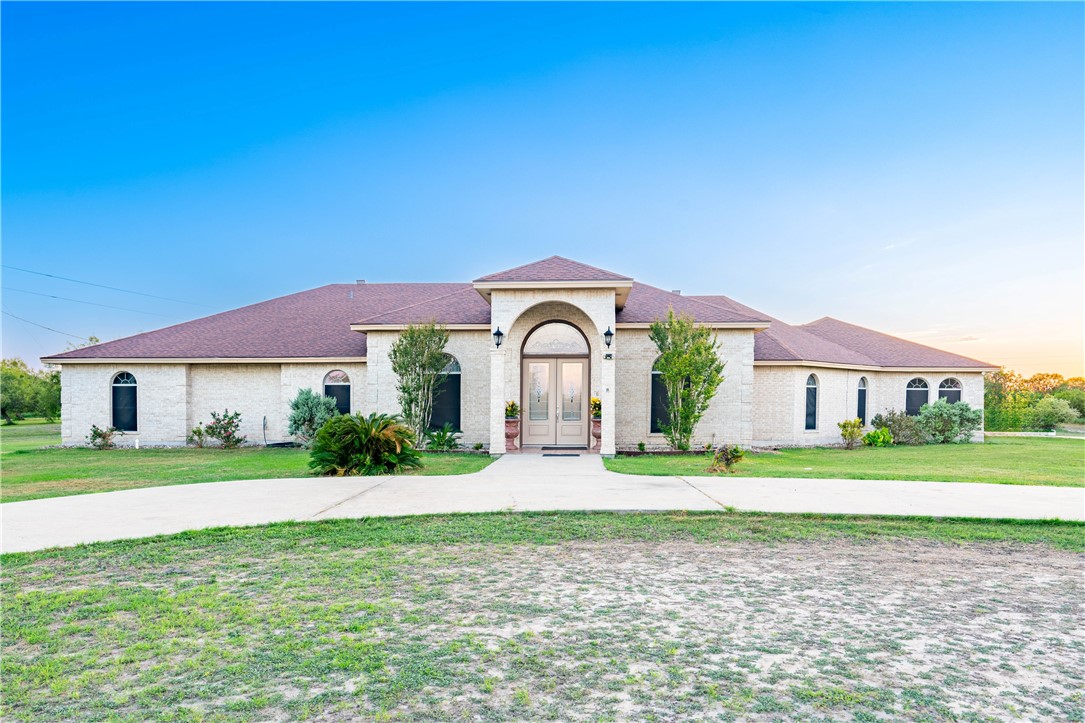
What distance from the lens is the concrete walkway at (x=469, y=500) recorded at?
7.19 metres

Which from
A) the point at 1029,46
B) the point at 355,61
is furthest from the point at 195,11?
the point at 1029,46

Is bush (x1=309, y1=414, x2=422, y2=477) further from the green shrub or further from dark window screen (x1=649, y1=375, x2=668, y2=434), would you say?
the green shrub

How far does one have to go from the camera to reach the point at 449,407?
17.9 meters

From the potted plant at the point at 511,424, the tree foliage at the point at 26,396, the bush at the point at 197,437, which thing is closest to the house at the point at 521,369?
the bush at the point at 197,437

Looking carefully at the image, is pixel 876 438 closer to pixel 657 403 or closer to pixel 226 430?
pixel 657 403

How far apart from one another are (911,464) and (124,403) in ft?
83.2

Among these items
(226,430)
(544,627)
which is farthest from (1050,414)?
(226,430)

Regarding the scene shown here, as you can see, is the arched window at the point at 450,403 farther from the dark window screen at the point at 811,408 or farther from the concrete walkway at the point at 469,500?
the dark window screen at the point at 811,408

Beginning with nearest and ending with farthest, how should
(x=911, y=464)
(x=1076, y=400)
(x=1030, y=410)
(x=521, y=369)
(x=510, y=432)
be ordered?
(x=911, y=464)
(x=510, y=432)
(x=521, y=369)
(x=1030, y=410)
(x=1076, y=400)

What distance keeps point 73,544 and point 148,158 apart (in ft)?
69.3

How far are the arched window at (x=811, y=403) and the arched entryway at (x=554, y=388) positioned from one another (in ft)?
27.9

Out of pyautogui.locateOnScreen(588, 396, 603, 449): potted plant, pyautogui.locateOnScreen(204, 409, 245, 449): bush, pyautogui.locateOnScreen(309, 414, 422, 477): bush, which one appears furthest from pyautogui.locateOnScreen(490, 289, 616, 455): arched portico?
pyautogui.locateOnScreen(204, 409, 245, 449): bush

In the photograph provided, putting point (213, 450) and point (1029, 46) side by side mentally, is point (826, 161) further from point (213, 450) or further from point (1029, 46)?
point (213, 450)

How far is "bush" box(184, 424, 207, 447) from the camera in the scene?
19.1 meters
